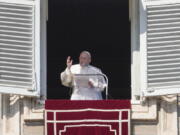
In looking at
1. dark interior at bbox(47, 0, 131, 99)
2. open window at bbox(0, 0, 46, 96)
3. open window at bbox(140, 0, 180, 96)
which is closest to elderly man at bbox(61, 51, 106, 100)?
open window at bbox(0, 0, 46, 96)

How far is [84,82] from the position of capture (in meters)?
15.9

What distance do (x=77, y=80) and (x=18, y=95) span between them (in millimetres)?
694

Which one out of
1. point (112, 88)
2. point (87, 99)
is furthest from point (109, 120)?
point (112, 88)

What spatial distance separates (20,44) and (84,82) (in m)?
0.84

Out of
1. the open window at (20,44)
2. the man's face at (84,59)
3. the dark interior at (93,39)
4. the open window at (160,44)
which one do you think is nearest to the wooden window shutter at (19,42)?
the open window at (20,44)

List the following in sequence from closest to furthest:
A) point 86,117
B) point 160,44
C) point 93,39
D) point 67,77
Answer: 1. point 86,117
2. point 67,77
3. point 160,44
4. point 93,39

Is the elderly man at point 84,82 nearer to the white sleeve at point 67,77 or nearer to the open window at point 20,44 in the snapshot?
the white sleeve at point 67,77

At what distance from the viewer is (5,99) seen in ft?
51.8

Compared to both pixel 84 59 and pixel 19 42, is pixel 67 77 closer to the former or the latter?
pixel 84 59

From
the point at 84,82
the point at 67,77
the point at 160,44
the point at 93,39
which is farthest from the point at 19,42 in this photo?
the point at 93,39

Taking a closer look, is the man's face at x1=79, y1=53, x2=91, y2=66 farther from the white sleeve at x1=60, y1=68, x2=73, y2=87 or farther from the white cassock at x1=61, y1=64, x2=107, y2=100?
the white sleeve at x1=60, y1=68, x2=73, y2=87

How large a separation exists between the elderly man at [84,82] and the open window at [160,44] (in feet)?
1.66

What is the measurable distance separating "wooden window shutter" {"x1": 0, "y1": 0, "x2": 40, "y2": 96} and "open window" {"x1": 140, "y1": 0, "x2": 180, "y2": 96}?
1214mm

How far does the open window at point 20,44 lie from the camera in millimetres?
15766
